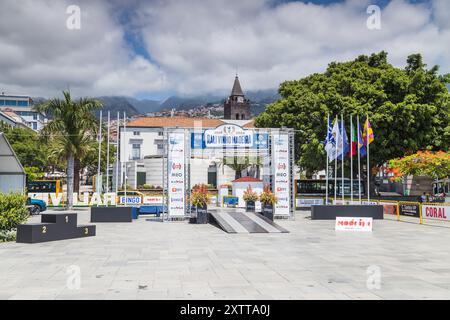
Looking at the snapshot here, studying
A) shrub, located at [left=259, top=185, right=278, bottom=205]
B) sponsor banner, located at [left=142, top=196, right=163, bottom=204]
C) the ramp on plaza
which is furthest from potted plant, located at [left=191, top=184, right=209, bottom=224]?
sponsor banner, located at [left=142, top=196, right=163, bottom=204]

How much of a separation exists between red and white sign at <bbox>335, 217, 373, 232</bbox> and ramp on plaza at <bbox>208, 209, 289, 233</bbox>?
3119mm

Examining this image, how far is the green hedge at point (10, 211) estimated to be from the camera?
1718 cm

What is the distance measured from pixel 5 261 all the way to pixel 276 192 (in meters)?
19.5

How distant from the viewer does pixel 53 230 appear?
17859 mm

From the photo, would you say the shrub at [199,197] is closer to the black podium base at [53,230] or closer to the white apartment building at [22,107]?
the black podium base at [53,230]

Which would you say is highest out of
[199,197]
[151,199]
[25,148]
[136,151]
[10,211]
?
[136,151]

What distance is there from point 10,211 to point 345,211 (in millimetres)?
19951

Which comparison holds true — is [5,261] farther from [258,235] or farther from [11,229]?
[258,235]

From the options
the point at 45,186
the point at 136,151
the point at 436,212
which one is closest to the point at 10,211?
the point at 436,212

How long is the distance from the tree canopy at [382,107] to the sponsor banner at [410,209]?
26.1 ft

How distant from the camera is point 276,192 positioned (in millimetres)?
29625

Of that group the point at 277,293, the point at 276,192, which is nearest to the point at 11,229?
the point at 277,293

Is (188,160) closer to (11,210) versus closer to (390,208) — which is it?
(11,210)
